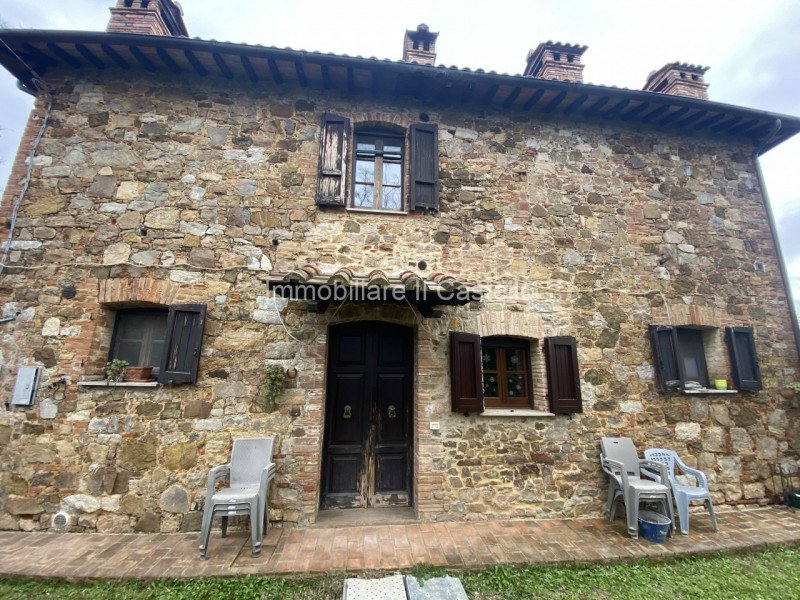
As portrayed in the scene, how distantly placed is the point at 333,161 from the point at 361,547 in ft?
15.5

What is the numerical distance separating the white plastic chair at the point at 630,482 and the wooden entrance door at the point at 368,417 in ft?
8.40

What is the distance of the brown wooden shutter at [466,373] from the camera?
13.9 ft

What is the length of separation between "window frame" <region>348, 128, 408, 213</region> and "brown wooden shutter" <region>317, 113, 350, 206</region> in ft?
0.73

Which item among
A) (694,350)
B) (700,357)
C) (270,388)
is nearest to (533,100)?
(694,350)

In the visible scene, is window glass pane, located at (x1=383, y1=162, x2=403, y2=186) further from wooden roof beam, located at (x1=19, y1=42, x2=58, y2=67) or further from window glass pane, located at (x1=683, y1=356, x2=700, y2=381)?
window glass pane, located at (x1=683, y1=356, x2=700, y2=381)

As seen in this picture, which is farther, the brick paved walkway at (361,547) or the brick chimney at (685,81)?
the brick chimney at (685,81)

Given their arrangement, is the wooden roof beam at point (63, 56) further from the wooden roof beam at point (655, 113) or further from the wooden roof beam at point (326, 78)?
the wooden roof beam at point (655, 113)

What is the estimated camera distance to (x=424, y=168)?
4840 mm

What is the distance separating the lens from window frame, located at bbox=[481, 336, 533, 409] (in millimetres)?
4656

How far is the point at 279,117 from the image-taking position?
15.8 ft

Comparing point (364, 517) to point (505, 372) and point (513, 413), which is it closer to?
point (513, 413)

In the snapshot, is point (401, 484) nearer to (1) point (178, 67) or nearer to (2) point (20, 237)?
(2) point (20, 237)

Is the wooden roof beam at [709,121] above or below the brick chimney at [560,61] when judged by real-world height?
below

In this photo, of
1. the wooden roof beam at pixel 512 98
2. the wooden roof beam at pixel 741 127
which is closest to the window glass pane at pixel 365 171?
the wooden roof beam at pixel 512 98
